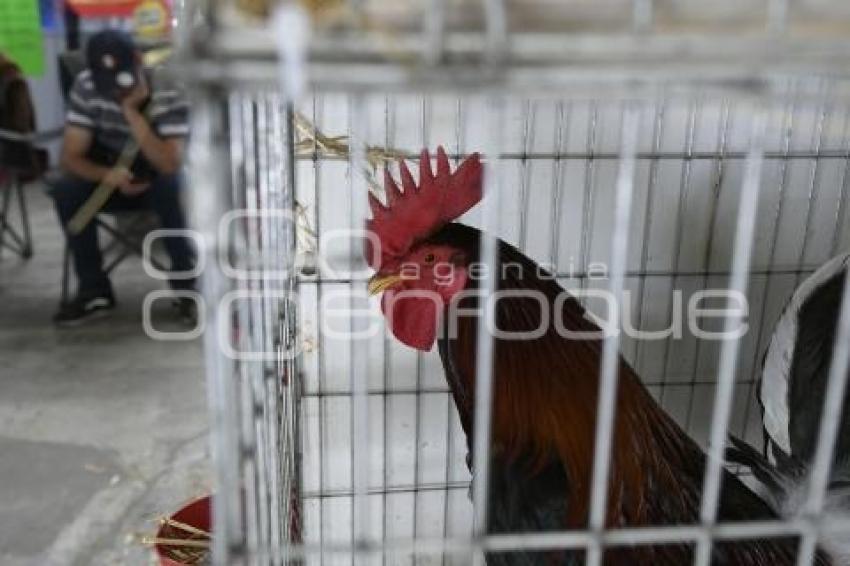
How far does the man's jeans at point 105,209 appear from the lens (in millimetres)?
2766

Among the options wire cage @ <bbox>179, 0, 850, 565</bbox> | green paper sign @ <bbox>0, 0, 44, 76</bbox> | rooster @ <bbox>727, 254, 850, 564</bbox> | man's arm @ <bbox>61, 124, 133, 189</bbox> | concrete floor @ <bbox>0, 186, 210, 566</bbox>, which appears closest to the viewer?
wire cage @ <bbox>179, 0, 850, 565</bbox>

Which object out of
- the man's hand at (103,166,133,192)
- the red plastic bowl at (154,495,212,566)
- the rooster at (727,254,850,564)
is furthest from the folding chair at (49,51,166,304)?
the rooster at (727,254,850,564)

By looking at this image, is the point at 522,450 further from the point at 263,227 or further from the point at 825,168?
the point at 825,168

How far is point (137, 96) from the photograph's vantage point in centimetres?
258

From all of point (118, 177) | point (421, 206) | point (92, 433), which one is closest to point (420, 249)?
point (421, 206)

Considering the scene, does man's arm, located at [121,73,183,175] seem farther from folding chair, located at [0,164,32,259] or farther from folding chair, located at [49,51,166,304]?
folding chair, located at [0,164,32,259]

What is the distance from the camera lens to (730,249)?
1.38 meters

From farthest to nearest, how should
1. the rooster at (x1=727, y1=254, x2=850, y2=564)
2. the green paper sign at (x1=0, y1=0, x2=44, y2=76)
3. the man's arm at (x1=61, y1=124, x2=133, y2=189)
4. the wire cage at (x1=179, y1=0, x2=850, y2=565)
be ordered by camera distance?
the green paper sign at (x1=0, y1=0, x2=44, y2=76) → the man's arm at (x1=61, y1=124, x2=133, y2=189) → the rooster at (x1=727, y1=254, x2=850, y2=564) → the wire cage at (x1=179, y1=0, x2=850, y2=565)

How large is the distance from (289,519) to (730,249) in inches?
32.3

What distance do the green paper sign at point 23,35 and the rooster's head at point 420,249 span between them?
3980mm

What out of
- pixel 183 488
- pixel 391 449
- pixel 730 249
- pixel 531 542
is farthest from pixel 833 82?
pixel 183 488

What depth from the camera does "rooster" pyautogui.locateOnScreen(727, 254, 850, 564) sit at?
1.07 metres

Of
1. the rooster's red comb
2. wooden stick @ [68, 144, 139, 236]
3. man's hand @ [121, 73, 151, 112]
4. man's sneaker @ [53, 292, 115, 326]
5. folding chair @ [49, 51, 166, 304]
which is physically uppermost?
the rooster's red comb

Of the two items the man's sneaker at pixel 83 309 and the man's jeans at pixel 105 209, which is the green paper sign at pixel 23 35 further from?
the man's sneaker at pixel 83 309
